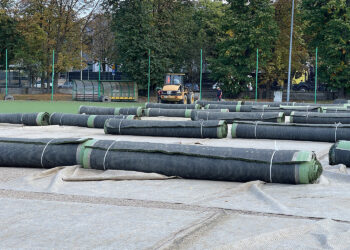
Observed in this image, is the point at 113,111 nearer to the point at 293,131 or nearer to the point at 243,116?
the point at 243,116

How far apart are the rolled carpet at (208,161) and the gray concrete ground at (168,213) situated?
0.19m

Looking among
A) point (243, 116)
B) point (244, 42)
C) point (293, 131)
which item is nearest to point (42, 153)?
point (293, 131)

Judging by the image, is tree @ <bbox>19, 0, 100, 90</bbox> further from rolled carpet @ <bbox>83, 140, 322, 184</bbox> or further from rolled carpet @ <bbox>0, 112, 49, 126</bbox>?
rolled carpet @ <bbox>83, 140, 322, 184</bbox>

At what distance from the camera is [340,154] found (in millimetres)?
9320

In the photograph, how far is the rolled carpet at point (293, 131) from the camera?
13.7 meters

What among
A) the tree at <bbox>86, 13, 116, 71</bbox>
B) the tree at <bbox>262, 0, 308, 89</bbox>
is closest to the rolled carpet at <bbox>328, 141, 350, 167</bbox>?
the tree at <bbox>262, 0, 308, 89</bbox>

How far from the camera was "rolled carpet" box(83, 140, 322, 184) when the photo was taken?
7.69 meters

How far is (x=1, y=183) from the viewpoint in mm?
7859

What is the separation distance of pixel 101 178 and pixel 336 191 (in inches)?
140

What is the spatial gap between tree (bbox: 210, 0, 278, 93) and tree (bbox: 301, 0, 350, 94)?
13.0 ft

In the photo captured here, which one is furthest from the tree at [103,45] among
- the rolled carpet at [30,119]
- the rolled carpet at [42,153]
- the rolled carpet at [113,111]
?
the rolled carpet at [42,153]

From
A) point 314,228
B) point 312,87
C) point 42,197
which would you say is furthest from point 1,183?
point 312,87

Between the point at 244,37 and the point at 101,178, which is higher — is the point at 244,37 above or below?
above

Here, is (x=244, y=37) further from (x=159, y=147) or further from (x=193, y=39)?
(x=159, y=147)
